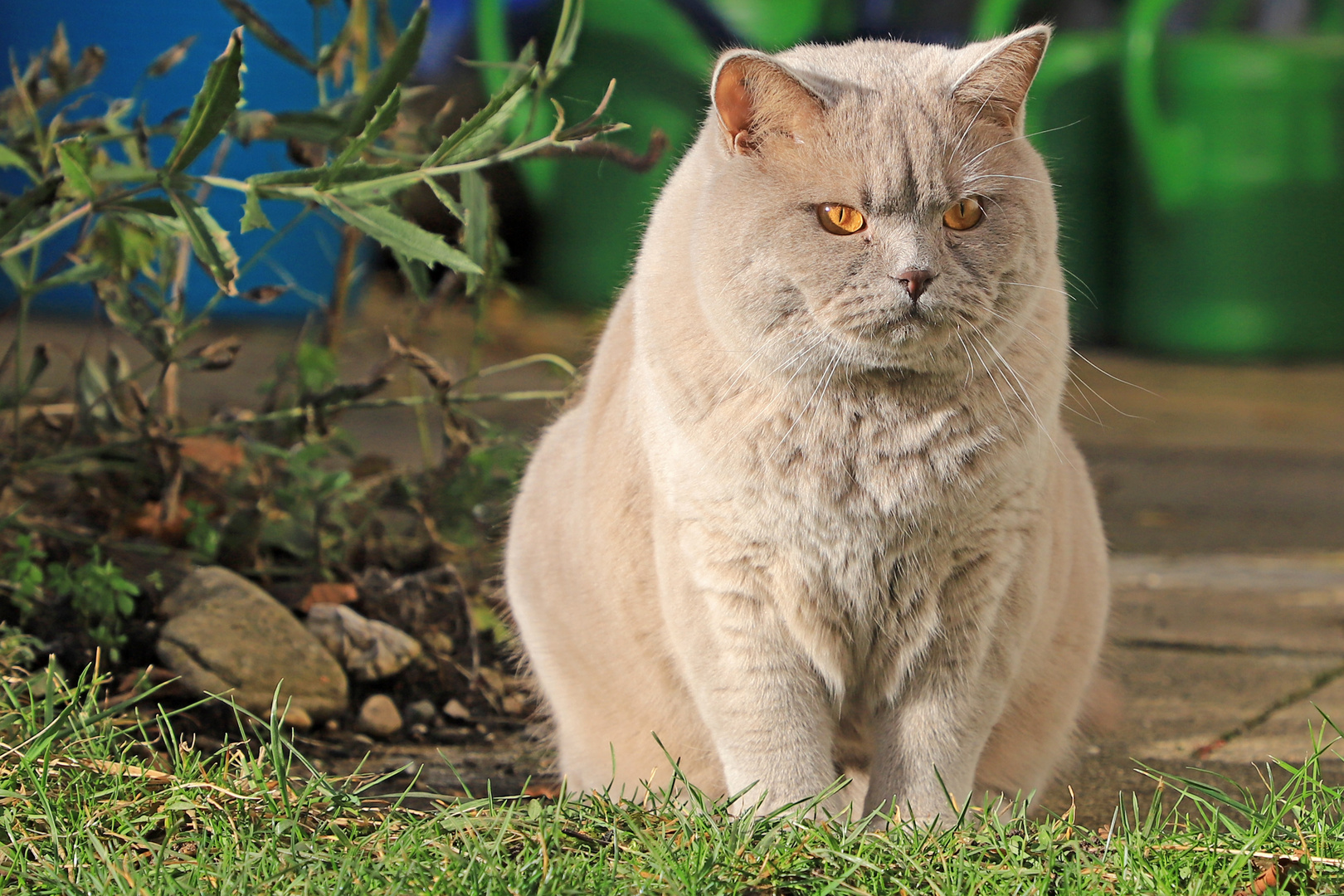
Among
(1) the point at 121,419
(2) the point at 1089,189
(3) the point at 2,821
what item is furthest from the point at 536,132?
(3) the point at 2,821

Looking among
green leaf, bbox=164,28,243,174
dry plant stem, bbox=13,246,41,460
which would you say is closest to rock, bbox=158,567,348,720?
dry plant stem, bbox=13,246,41,460

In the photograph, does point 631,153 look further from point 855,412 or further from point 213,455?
point 213,455

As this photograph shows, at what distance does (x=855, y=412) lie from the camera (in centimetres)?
169

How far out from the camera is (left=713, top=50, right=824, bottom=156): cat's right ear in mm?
1604

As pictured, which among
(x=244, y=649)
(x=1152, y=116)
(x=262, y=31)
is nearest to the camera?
(x=244, y=649)

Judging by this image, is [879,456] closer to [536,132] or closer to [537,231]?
[536,132]

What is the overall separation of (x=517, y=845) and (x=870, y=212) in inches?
36.0

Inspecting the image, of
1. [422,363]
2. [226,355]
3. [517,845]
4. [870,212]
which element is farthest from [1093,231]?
[517,845]

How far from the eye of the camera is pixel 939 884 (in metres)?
1.47

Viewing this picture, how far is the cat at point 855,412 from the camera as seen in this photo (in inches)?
64.4

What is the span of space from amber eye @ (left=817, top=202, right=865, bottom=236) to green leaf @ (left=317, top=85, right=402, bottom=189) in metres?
0.70

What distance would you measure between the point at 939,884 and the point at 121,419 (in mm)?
2027

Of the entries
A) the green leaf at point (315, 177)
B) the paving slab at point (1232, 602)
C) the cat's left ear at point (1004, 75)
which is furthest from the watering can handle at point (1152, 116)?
the green leaf at point (315, 177)

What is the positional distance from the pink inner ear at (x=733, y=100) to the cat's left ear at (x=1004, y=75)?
0.91ft
